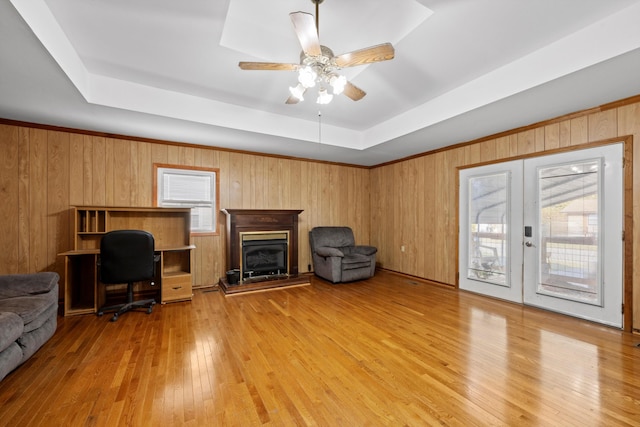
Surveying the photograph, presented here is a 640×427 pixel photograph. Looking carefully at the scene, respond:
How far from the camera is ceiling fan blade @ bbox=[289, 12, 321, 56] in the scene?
159 cm

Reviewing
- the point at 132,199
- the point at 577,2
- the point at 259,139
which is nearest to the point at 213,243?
the point at 132,199

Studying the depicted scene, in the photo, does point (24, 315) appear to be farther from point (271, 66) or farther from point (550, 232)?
point (550, 232)

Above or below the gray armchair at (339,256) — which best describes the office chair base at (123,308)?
below

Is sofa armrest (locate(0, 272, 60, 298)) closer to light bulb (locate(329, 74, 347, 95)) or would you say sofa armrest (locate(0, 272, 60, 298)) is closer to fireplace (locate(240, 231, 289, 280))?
fireplace (locate(240, 231, 289, 280))

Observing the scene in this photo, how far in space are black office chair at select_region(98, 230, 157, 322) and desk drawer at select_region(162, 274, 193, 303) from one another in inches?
14.4

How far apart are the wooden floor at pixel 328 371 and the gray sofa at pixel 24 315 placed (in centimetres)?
14

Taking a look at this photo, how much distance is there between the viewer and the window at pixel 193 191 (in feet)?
14.2

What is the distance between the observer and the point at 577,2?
1.88 m

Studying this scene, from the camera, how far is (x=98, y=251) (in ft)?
11.3

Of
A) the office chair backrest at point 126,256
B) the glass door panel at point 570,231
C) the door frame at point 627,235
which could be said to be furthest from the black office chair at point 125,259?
the door frame at point 627,235

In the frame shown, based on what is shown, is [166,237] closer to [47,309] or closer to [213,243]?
[213,243]

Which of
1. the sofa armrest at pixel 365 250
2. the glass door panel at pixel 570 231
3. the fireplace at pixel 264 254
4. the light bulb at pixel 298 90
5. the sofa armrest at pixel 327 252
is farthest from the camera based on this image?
the sofa armrest at pixel 365 250

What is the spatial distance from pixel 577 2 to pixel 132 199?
217 inches

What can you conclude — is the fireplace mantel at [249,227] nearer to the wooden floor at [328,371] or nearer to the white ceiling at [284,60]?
the wooden floor at [328,371]
